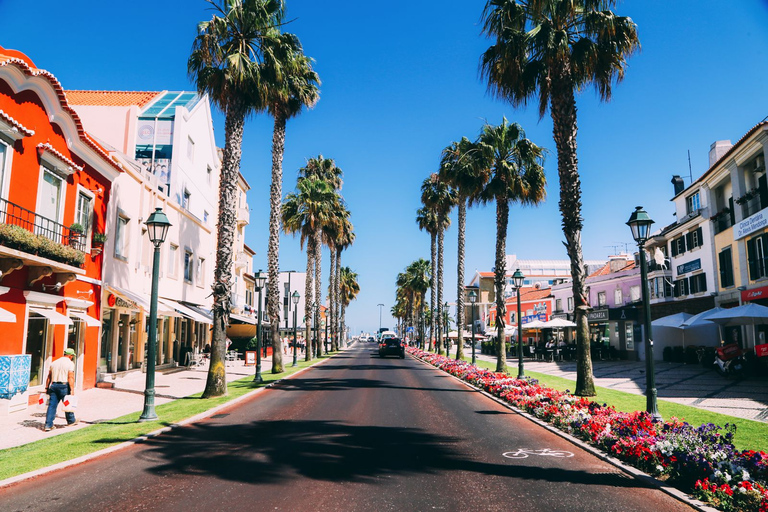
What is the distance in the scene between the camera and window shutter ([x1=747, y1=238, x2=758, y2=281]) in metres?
25.0

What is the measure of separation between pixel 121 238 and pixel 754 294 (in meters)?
28.7

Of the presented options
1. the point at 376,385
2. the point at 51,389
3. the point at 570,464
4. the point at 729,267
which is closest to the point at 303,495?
the point at 570,464

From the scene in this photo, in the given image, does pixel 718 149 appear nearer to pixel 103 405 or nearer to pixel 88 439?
pixel 103 405

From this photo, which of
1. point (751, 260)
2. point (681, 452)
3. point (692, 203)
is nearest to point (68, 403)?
point (681, 452)

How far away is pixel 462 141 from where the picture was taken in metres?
25.9

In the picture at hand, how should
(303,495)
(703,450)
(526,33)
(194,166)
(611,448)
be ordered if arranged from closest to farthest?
(303,495)
(703,450)
(611,448)
(526,33)
(194,166)

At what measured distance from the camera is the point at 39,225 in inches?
552

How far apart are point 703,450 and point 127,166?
68.8 ft

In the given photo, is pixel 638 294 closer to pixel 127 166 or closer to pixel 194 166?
pixel 194 166

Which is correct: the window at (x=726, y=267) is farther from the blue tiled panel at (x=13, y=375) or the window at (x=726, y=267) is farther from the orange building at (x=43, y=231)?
the blue tiled panel at (x=13, y=375)

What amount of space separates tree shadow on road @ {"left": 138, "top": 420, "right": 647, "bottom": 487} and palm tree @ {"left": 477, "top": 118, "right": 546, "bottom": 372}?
1341cm

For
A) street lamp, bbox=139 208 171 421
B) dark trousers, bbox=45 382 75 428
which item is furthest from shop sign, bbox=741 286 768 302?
dark trousers, bbox=45 382 75 428

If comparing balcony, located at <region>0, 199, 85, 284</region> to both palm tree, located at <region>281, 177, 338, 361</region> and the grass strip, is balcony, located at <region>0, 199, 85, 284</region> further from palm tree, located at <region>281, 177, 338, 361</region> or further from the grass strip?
palm tree, located at <region>281, 177, 338, 361</region>

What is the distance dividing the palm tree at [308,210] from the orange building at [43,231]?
1792 cm
